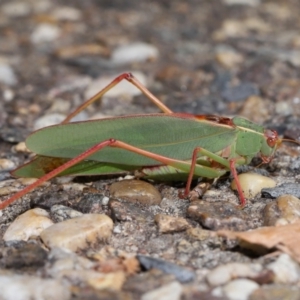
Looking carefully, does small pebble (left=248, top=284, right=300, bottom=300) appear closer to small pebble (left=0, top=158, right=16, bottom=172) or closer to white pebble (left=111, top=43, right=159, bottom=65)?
small pebble (left=0, top=158, right=16, bottom=172)

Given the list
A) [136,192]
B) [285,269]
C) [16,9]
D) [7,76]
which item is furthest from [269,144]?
[16,9]

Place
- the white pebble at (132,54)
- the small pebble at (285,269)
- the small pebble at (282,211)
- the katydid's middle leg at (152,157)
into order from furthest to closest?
1. the white pebble at (132,54)
2. the katydid's middle leg at (152,157)
3. the small pebble at (282,211)
4. the small pebble at (285,269)

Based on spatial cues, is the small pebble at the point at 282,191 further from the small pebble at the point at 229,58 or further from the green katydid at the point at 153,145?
the small pebble at the point at 229,58

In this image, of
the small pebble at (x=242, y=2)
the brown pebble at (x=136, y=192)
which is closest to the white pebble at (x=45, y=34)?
the small pebble at (x=242, y=2)

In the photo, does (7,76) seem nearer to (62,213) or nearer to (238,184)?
(62,213)

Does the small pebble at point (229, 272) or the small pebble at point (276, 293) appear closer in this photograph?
the small pebble at point (276, 293)

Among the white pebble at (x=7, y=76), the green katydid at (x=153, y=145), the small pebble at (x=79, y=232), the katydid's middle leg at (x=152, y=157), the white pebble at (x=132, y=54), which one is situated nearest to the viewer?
the small pebble at (x=79, y=232)

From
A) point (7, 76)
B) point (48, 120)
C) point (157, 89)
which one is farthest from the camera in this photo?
point (7, 76)
